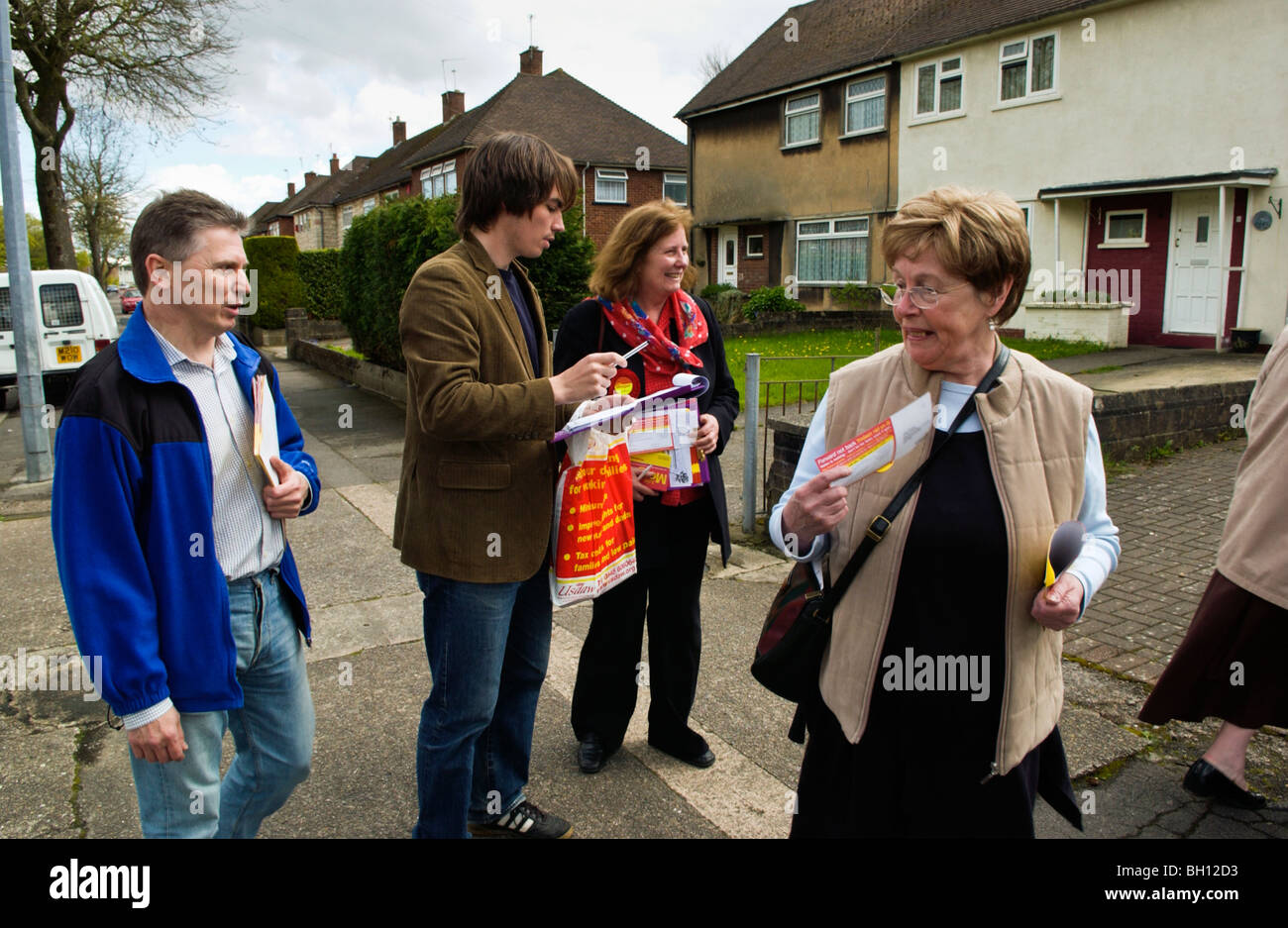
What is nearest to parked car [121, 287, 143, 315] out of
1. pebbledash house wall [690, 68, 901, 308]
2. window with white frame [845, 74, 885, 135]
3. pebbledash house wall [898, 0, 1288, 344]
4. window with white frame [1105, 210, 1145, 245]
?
pebbledash house wall [690, 68, 901, 308]

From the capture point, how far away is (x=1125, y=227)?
57.4ft

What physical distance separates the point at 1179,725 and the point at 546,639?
9.28ft

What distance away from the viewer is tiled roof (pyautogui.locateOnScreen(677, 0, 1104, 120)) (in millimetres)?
19844

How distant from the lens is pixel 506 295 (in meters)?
2.66

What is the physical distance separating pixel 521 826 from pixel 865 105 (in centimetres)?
2343

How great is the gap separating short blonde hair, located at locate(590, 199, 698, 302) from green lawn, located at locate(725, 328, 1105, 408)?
282 inches

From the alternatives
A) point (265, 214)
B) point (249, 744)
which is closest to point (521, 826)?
point (249, 744)

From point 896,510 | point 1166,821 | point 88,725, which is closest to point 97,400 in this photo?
point 896,510

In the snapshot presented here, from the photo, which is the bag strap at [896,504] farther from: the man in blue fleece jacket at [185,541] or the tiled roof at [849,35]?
the tiled roof at [849,35]

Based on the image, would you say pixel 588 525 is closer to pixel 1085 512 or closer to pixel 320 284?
pixel 1085 512

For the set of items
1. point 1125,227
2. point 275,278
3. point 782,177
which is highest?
point 782,177

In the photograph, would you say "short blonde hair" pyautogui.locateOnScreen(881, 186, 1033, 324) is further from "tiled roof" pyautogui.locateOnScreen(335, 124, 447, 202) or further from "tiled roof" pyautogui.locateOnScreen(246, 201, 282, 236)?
"tiled roof" pyautogui.locateOnScreen(246, 201, 282, 236)

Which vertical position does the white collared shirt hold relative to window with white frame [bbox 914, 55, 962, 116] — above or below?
below
